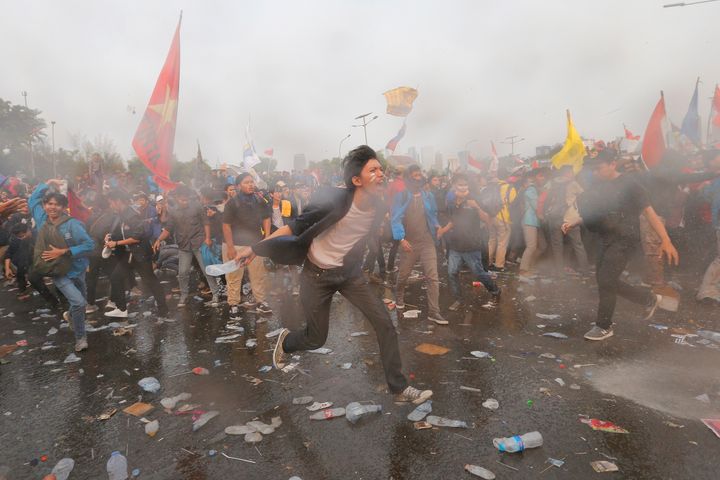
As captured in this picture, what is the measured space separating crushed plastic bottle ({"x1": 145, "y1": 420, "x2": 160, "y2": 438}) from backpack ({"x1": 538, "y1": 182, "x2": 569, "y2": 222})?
7091 millimetres

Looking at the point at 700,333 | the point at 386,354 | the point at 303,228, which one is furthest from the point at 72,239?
the point at 700,333

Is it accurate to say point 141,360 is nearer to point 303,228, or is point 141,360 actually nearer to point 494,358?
point 303,228

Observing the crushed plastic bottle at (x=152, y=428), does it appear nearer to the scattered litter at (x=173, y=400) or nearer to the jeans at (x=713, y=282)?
the scattered litter at (x=173, y=400)

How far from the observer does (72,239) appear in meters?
4.86

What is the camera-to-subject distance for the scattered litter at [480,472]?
243 centimetres

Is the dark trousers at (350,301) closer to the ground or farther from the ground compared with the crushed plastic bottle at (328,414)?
farther from the ground

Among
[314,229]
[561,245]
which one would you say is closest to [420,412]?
[314,229]

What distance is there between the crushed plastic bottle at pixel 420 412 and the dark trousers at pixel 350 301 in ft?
0.65

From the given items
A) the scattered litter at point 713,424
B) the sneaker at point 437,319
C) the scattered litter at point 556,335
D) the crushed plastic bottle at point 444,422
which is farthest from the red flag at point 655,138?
the crushed plastic bottle at point 444,422

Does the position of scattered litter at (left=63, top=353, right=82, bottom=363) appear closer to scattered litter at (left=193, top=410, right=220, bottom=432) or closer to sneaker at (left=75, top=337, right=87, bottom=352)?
sneaker at (left=75, top=337, right=87, bottom=352)

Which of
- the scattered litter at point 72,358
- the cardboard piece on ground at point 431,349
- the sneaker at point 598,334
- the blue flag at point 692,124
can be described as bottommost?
the scattered litter at point 72,358

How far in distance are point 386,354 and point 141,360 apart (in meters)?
2.95

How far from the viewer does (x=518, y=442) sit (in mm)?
2670

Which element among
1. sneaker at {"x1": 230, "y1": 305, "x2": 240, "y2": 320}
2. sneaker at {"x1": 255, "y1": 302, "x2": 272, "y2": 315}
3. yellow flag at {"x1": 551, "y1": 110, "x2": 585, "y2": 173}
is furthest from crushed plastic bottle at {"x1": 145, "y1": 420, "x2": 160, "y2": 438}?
yellow flag at {"x1": 551, "y1": 110, "x2": 585, "y2": 173}
